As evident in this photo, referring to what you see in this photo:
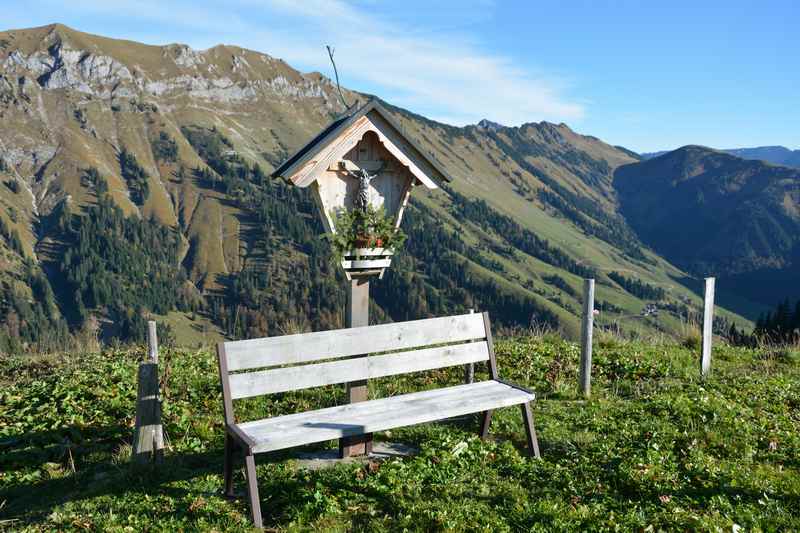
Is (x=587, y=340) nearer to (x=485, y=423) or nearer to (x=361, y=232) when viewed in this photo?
(x=485, y=423)

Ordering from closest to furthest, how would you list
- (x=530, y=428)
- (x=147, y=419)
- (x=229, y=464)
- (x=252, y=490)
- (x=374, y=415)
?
1. (x=252, y=490)
2. (x=229, y=464)
3. (x=374, y=415)
4. (x=147, y=419)
5. (x=530, y=428)

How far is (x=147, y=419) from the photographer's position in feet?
21.3

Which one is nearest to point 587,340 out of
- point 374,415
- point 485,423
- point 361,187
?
point 485,423

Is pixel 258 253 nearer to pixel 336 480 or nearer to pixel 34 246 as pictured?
pixel 34 246

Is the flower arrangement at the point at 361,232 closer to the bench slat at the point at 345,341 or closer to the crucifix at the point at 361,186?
the crucifix at the point at 361,186

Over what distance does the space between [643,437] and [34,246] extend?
210954 mm

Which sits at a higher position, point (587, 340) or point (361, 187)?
point (361, 187)

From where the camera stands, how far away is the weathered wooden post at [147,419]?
646 centimetres

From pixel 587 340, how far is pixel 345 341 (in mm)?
4945

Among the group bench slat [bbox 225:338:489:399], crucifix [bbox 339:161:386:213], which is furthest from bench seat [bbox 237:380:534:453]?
crucifix [bbox 339:161:386:213]

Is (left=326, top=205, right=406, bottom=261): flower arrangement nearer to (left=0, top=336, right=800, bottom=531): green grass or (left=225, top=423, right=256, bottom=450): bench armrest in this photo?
(left=0, top=336, right=800, bottom=531): green grass

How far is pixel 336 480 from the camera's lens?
5.83 m

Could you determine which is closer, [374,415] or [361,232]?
[374,415]

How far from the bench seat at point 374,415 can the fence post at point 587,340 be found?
9.81 ft
